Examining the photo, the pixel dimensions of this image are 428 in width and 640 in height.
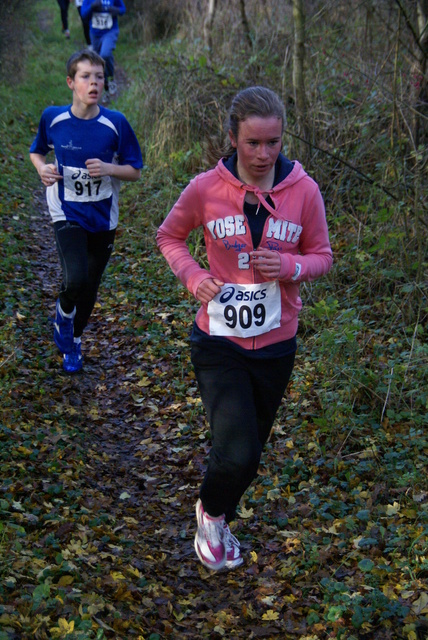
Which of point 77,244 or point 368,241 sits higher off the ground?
point 77,244

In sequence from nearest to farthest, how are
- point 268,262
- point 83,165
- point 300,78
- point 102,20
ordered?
point 268,262 → point 83,165 → point 300,78 → point 102,20

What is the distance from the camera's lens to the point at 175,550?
418cm

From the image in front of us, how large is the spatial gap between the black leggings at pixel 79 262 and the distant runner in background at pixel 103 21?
905 cm

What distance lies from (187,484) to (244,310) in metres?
1.94

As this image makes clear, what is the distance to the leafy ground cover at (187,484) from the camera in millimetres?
3455

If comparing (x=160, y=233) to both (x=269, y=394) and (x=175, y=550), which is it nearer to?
(x=269, y=394)

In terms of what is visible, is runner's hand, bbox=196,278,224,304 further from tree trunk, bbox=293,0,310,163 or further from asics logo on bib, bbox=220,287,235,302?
tree trunk, bbox=293,0,310,163

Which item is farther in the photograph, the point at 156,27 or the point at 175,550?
the point at 156,27

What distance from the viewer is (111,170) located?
218 inches

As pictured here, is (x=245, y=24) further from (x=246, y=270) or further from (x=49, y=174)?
(x=246, y=270)

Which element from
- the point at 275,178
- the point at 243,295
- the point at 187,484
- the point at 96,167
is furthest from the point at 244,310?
the point at 96,167

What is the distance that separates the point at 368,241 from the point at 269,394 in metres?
3.90

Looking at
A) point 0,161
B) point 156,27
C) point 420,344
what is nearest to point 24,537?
point 420,344

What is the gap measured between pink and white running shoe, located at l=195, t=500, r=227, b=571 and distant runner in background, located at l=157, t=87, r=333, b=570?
296 mm
